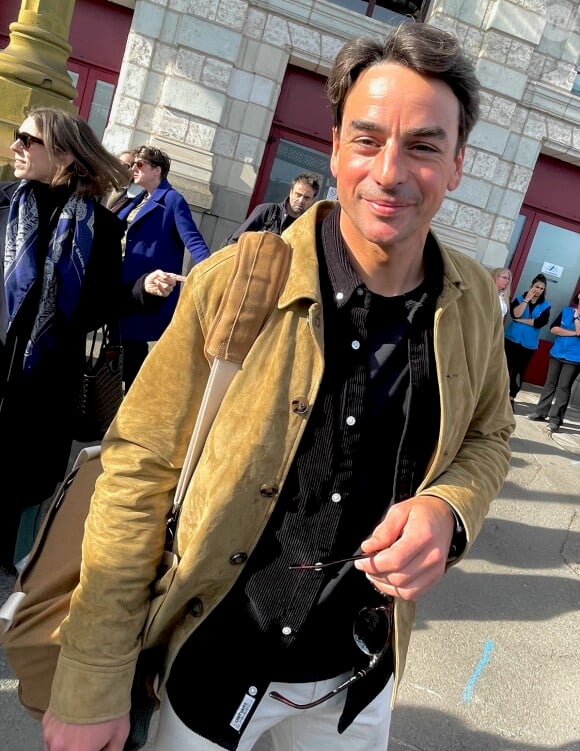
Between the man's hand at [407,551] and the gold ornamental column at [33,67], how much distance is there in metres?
3.69

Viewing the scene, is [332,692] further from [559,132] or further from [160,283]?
[559,132]

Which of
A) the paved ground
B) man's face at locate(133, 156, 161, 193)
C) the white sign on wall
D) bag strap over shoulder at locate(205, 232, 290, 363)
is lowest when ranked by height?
the paved ground

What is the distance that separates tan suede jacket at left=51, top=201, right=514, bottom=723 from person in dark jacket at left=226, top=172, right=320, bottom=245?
12.6ft

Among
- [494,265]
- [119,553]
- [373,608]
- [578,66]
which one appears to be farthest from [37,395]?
[578,66]

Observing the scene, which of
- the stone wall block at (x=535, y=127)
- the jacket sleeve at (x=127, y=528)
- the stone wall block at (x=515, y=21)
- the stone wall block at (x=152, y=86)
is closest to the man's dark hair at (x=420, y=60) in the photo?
the jacket sleeve at (x=127, y=528)

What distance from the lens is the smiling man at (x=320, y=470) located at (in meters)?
1.18

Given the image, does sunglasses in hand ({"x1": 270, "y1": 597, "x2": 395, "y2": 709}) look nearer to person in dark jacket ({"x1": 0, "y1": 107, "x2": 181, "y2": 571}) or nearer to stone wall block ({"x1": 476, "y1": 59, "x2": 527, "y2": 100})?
person in dark jacket ({"x1": 0, "y1": 107, "x2": 181, "y2": 571})

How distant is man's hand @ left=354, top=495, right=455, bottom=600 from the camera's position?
3.56 feet

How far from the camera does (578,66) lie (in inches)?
405

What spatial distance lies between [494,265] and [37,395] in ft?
29.7

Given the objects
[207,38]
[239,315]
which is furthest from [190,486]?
[207,38]

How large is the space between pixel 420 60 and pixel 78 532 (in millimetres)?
1191

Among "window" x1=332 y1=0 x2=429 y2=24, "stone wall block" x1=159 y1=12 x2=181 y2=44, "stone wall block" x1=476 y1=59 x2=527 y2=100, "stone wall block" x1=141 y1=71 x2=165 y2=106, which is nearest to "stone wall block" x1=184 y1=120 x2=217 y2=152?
"stone wall block" x1=141 y1=71 x2=165 y2=106

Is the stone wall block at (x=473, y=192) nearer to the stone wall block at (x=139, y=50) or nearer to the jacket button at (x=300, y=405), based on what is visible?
the stone wall block at (x=139, y=50)
